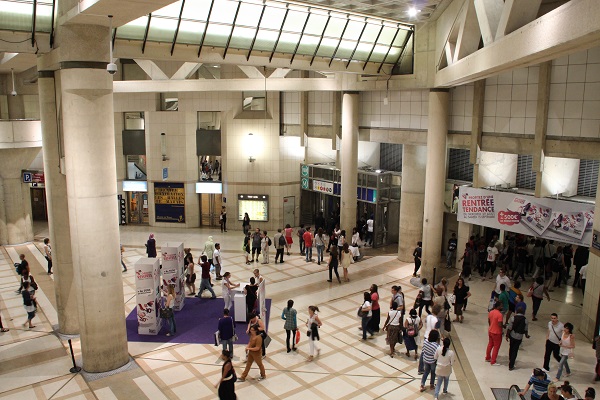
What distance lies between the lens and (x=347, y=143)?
21.0 meters

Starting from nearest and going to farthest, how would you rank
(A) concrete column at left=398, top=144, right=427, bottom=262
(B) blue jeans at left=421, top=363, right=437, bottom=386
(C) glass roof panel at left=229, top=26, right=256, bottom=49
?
(B) blue jeans at left=421, top=363, right=437, bottom=386, (C) glass roof panel at left=229, top=26, right=256, bottom=49, (A) concrete column at left=398, top=144, right=427, bottom=262

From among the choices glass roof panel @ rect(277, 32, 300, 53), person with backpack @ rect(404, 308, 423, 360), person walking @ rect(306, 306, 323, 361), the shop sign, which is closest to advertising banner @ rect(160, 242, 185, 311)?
person walking @ rect(306, 306, 323, 361)

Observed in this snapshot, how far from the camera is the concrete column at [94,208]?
10.3m

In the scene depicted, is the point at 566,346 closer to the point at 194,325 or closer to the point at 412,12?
the point at 194,325

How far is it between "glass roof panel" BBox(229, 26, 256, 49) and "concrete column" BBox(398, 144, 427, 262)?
802 cm

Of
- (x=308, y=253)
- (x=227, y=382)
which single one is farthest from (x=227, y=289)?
(x=308, y=253)

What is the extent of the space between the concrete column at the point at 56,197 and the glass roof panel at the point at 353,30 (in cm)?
882

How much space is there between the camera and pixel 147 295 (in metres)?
12.7

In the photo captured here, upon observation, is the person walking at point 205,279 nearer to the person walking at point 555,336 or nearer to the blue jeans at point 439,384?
the blue jeans at point 439,384

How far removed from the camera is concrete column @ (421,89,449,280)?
1734cm

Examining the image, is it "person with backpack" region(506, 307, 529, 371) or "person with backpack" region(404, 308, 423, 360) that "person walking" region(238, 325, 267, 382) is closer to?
"person with backpack" region(404, 308, 423, 360)

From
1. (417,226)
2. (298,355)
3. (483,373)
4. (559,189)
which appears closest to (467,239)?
(417,226)

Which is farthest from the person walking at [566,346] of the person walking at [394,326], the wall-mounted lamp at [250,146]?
the wall-mounted lamp at [250,146]

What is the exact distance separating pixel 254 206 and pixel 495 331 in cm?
1556
